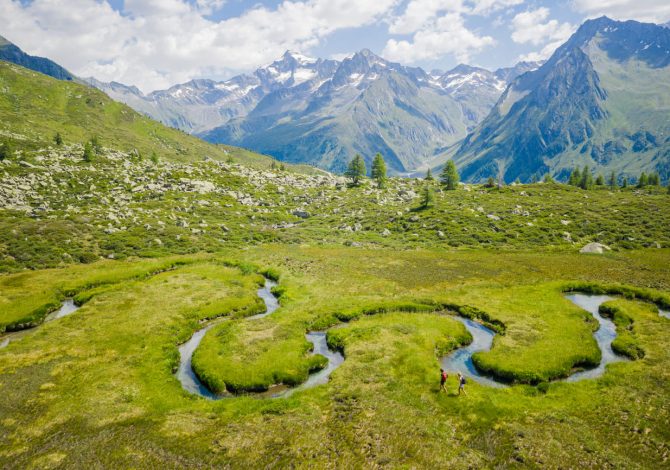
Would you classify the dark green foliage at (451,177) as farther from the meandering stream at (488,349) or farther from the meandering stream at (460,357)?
the meandering stream at (460,357)

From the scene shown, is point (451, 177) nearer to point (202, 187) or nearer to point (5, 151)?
point (202, 187)

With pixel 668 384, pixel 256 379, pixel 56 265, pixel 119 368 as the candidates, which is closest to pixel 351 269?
pixel 256 379

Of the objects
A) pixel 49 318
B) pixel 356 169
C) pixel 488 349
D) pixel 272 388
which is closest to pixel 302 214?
pixel 356 169

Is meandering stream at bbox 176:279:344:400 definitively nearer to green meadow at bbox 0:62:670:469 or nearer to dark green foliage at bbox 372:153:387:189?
green meadow at bbox 0:62:670:469

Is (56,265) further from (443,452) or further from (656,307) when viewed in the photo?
(656,307)

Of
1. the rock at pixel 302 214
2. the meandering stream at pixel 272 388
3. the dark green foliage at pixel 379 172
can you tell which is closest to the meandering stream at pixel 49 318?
the meandering stream at pixel 272 388

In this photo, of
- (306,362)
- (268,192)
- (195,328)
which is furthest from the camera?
(268,192)
